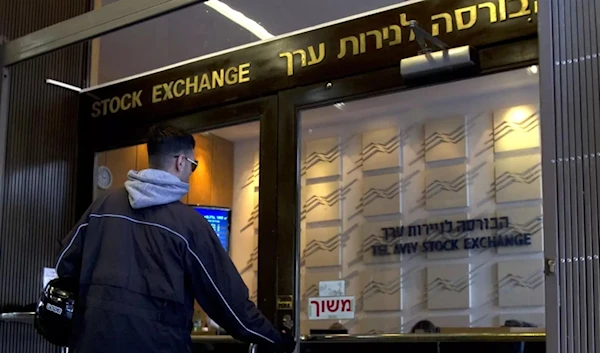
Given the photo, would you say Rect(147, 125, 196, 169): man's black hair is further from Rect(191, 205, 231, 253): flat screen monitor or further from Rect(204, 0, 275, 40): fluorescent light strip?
Rect(191, 205, 231, 253): flat screen monitor

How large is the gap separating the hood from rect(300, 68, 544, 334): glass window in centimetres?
217

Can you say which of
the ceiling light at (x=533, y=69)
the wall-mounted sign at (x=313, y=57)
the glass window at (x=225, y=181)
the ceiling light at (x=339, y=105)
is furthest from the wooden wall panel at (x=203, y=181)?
the ceiling light at (x=533, y=69)

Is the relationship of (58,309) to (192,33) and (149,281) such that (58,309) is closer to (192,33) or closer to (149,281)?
(149,281)

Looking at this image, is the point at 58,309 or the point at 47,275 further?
the point at 47,275

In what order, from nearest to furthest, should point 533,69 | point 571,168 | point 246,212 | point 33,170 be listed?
point 571,168
point 533,69
point 246,212
point 33,170

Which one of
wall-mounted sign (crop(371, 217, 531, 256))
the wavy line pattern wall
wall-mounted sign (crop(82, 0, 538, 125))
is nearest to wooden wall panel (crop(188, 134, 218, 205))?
wall-mounted sign (crop(82, 0, 538, 125))

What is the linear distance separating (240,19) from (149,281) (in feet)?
6.62

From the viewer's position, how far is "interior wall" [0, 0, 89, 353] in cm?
438

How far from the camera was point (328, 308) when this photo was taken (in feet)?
12.7

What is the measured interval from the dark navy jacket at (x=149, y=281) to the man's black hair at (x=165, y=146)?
0.56 feet

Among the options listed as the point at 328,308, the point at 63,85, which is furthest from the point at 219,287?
the point at 63,85

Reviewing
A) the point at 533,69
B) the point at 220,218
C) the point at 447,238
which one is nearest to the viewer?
the point at 533,69

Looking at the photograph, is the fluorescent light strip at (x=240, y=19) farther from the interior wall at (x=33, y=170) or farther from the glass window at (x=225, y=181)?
the interior wall at (x=33, y=170)

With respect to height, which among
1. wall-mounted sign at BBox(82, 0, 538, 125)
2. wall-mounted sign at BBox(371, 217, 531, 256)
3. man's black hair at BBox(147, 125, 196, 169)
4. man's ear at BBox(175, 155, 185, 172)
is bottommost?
wall-mounted sign at BBox(371, 217, 531, 256)
